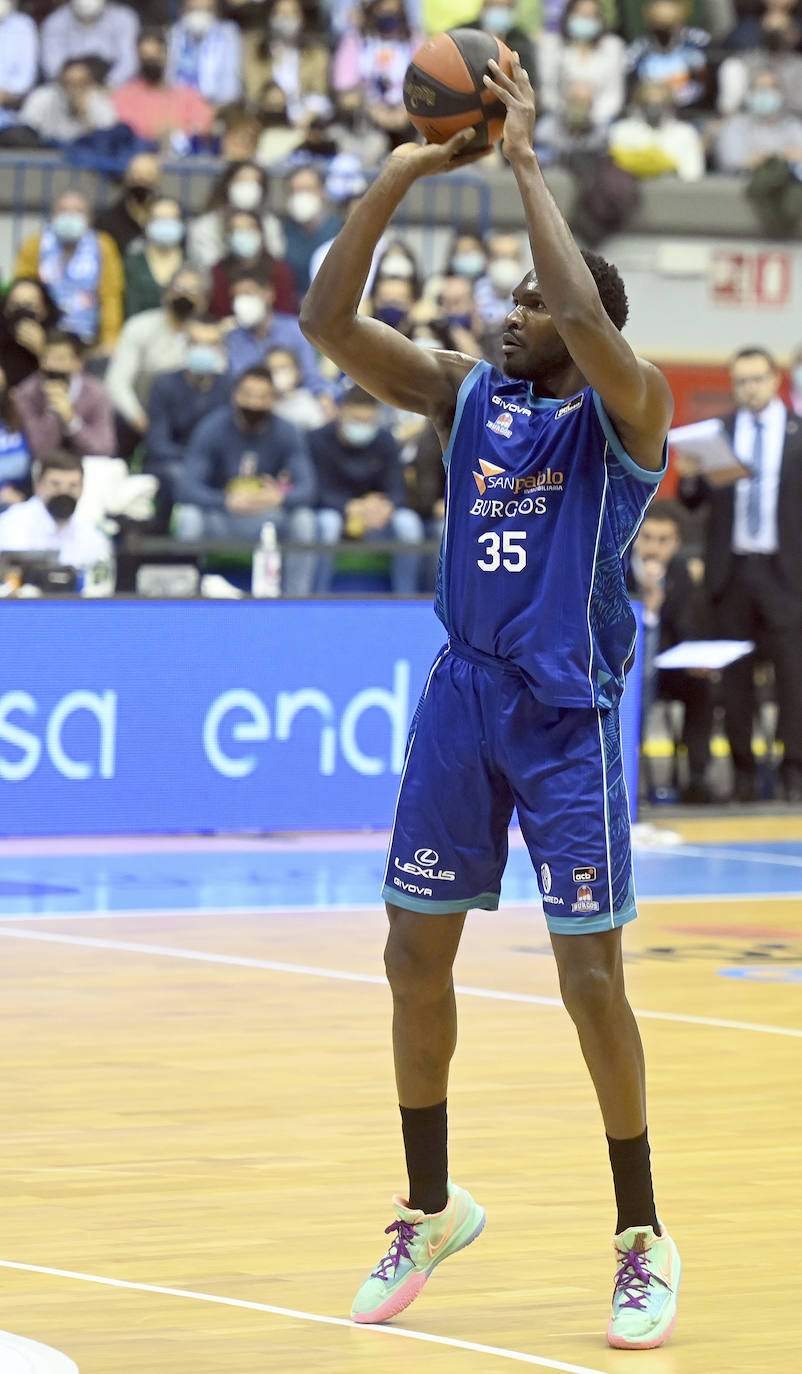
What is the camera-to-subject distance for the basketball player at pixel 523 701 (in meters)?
4.71

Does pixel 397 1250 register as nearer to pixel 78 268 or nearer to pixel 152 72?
pixel 78 268

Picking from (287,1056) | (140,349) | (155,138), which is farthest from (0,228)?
(287,1056)

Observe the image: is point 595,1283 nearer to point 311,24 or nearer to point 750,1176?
point 750,1176

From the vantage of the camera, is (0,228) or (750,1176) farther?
(0,228)

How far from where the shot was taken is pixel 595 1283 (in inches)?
197

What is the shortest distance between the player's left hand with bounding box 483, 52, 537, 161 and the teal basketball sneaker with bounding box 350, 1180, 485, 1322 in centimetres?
208

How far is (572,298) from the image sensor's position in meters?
4.50

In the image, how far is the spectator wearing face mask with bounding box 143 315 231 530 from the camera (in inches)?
557

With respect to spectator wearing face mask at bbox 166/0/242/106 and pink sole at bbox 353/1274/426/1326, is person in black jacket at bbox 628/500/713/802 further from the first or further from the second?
pink sole at bbox 353/1274/426/1326

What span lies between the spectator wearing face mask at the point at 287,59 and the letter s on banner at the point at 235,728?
6.91 metres

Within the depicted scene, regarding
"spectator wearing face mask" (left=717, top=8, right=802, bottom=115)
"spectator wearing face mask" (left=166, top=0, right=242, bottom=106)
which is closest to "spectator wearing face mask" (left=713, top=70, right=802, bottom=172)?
A: "spectator wearing face mask" (left=717, top=8, right=802, bottom=115)

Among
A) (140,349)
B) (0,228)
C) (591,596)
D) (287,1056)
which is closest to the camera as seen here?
(591,596)

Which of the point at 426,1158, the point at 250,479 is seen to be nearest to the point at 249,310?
the point at 250,479

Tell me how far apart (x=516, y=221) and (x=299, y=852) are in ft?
26.0
